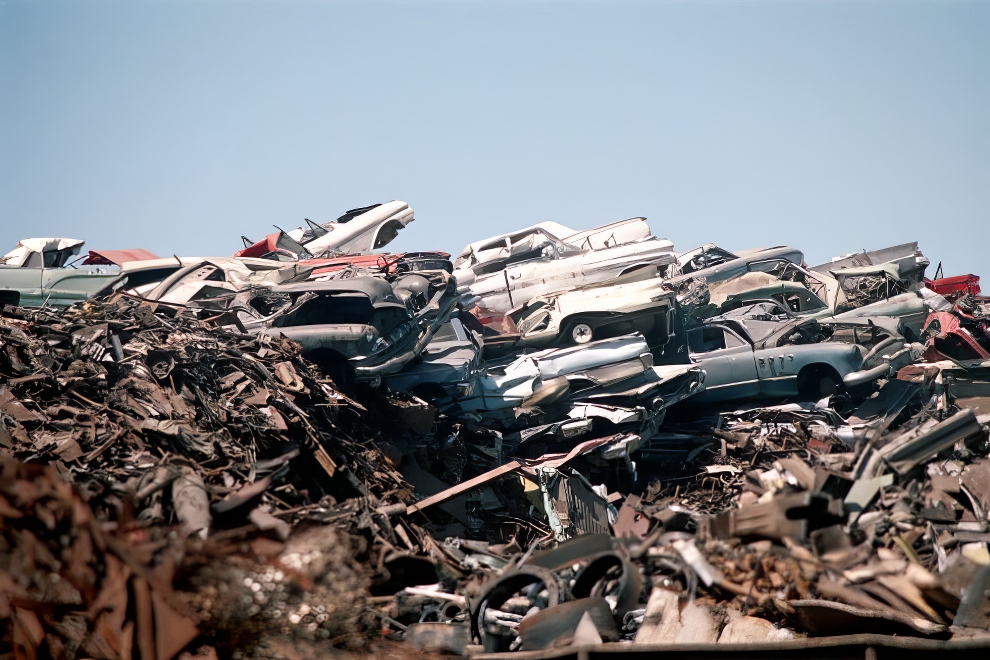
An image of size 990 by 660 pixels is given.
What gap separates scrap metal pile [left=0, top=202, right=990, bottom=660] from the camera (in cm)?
485

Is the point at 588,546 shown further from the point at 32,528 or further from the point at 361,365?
the point at 361,365

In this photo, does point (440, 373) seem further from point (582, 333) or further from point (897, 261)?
point (897, 261)

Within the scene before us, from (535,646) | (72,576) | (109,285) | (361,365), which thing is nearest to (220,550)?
(72,576)

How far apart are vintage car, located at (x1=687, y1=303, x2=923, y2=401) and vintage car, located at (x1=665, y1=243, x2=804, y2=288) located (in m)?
3.02

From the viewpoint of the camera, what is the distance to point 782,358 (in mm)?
13805

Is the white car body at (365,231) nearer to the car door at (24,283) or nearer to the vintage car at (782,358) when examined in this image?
the car door at (24,283)

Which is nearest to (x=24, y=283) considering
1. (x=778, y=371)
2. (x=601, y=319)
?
(x=601, y=319)

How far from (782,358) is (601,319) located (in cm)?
281

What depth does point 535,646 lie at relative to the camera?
17.0 ft

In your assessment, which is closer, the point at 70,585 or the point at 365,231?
the point at 70,585

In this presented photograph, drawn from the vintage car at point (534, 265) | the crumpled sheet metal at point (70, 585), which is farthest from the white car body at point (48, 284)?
the crumpled sheet metal at point (70, 585)

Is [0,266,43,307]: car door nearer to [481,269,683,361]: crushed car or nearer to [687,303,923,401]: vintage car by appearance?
[481,269,683,361]: crushed car

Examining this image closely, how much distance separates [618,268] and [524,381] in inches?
216

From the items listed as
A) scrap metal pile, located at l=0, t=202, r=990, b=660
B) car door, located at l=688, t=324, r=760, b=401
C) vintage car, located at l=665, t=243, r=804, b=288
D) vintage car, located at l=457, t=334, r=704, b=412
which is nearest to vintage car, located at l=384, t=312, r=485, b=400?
scrap metal pile, located at l=0, t=202, r=990, b=660
